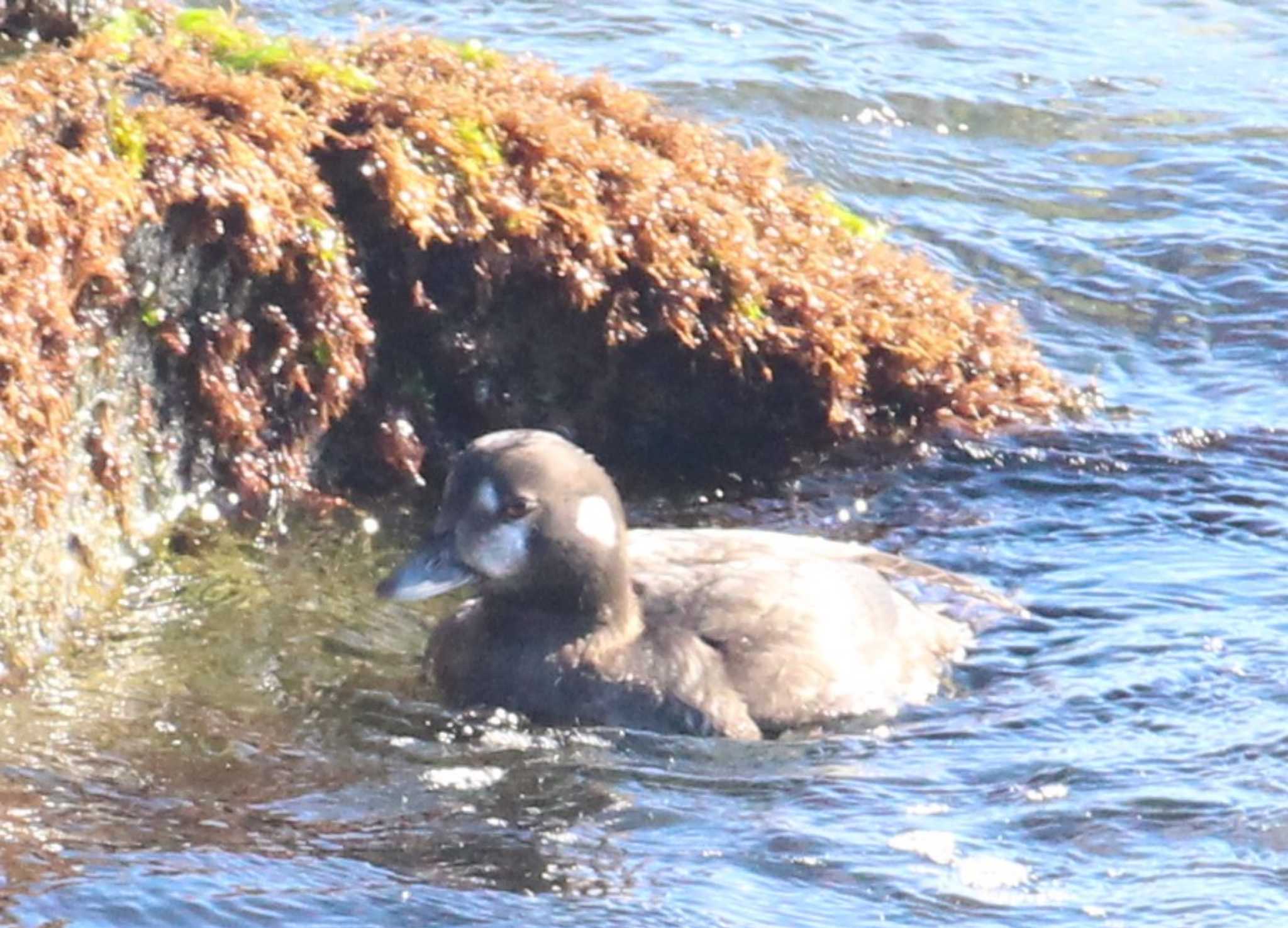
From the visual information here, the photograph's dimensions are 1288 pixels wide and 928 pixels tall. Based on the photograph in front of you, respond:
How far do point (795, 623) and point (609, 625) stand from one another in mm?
594

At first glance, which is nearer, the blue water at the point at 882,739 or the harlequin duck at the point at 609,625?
the blue water at the point at 882,739

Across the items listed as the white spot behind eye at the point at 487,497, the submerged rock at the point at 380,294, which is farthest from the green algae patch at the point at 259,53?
the white spot behind eye at the point at 487,497

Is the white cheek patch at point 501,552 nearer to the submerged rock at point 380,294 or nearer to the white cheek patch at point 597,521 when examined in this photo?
the white cheek patch at point 597,521

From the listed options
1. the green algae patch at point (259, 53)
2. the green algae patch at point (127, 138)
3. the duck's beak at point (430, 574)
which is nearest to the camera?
the duck's beak at point (430, 574)

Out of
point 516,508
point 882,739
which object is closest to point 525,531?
point 516,508

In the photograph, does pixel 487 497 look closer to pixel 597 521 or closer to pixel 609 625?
pixel 597 521

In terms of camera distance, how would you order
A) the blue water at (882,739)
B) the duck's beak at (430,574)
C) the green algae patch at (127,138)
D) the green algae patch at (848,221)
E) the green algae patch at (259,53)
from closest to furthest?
the blue water at (882,739), the duck's beak at (430,574), the green algae patch at (127,138), the green algae patch at (259,53), the green algae patch at (848,221)

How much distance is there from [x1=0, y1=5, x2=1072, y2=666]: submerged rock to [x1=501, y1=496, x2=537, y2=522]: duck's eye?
1162mm

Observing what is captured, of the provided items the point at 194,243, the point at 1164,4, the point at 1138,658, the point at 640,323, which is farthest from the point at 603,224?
the point at 1164,4

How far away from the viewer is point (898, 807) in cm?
596

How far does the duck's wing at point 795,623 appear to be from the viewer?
6.75m

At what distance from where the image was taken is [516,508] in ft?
22.3

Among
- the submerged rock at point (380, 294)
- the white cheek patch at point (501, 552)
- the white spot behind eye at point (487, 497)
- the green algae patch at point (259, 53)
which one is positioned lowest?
the white cheek patch at point (501, 552)

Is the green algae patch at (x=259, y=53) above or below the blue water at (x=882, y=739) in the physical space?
above
